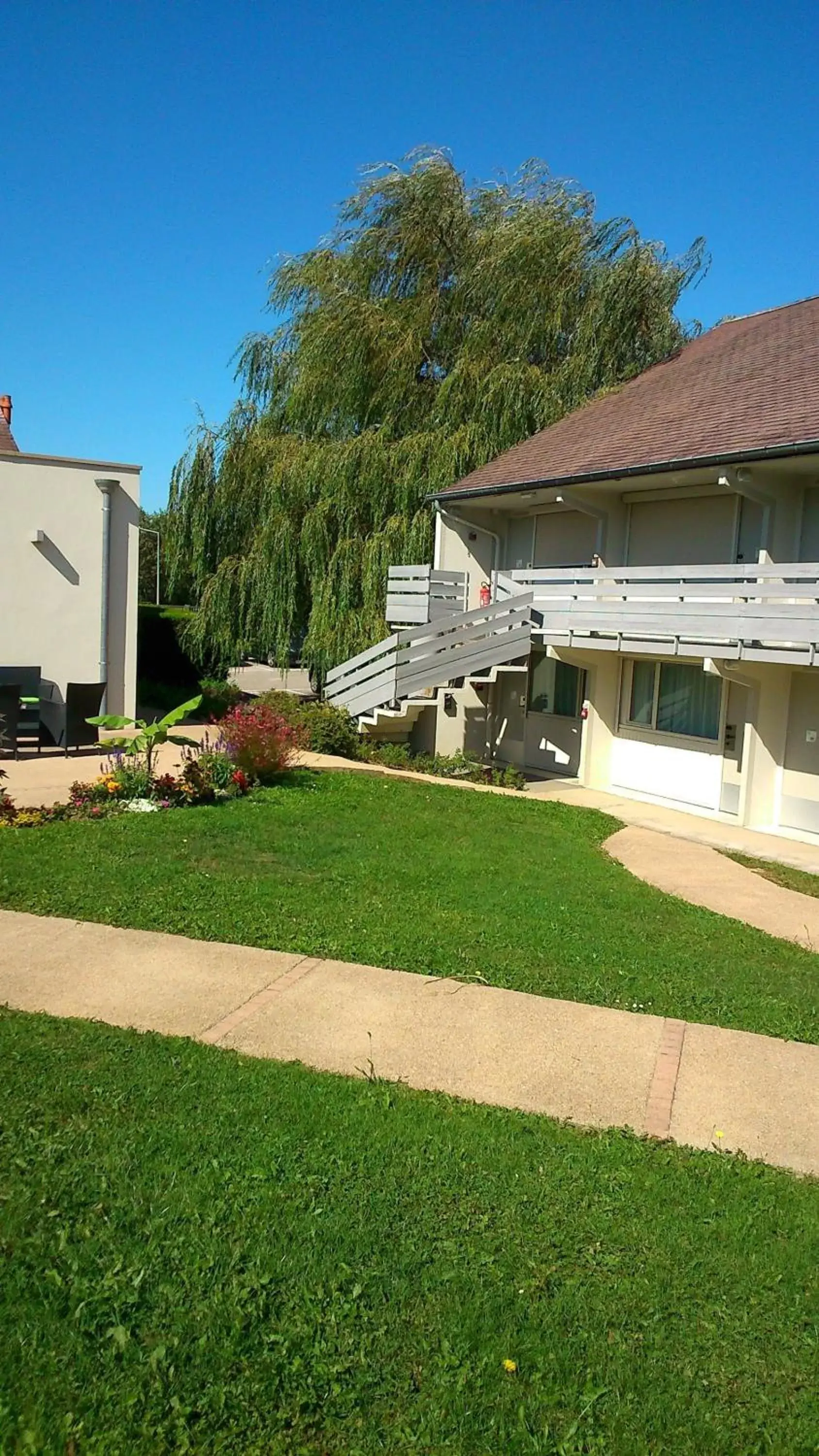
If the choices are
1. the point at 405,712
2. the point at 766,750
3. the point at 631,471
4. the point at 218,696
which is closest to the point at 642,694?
the point at 766,750

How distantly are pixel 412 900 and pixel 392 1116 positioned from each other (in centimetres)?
356

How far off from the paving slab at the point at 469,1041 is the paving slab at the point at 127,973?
32cm

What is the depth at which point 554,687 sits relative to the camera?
1820cm

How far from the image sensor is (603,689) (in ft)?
54.6

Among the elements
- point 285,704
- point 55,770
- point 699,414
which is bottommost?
point 55,770

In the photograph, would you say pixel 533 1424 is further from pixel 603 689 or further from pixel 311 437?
pixel 311 437

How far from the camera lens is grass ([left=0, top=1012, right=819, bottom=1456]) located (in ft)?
9.29

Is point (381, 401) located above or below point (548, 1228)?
above

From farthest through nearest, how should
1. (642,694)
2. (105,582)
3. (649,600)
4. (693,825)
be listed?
(105,582) < (642,694) < (649,600) < (693,825)

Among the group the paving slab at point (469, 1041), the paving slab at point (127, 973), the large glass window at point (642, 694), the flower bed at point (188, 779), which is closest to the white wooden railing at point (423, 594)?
the large glass window at point (642, 694)

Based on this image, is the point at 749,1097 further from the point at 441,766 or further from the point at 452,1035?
the point at 441,766

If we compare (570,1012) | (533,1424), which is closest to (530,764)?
(570,1012)

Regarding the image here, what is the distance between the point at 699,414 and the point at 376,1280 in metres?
14.4

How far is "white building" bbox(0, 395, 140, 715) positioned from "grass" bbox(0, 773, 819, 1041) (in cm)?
753
